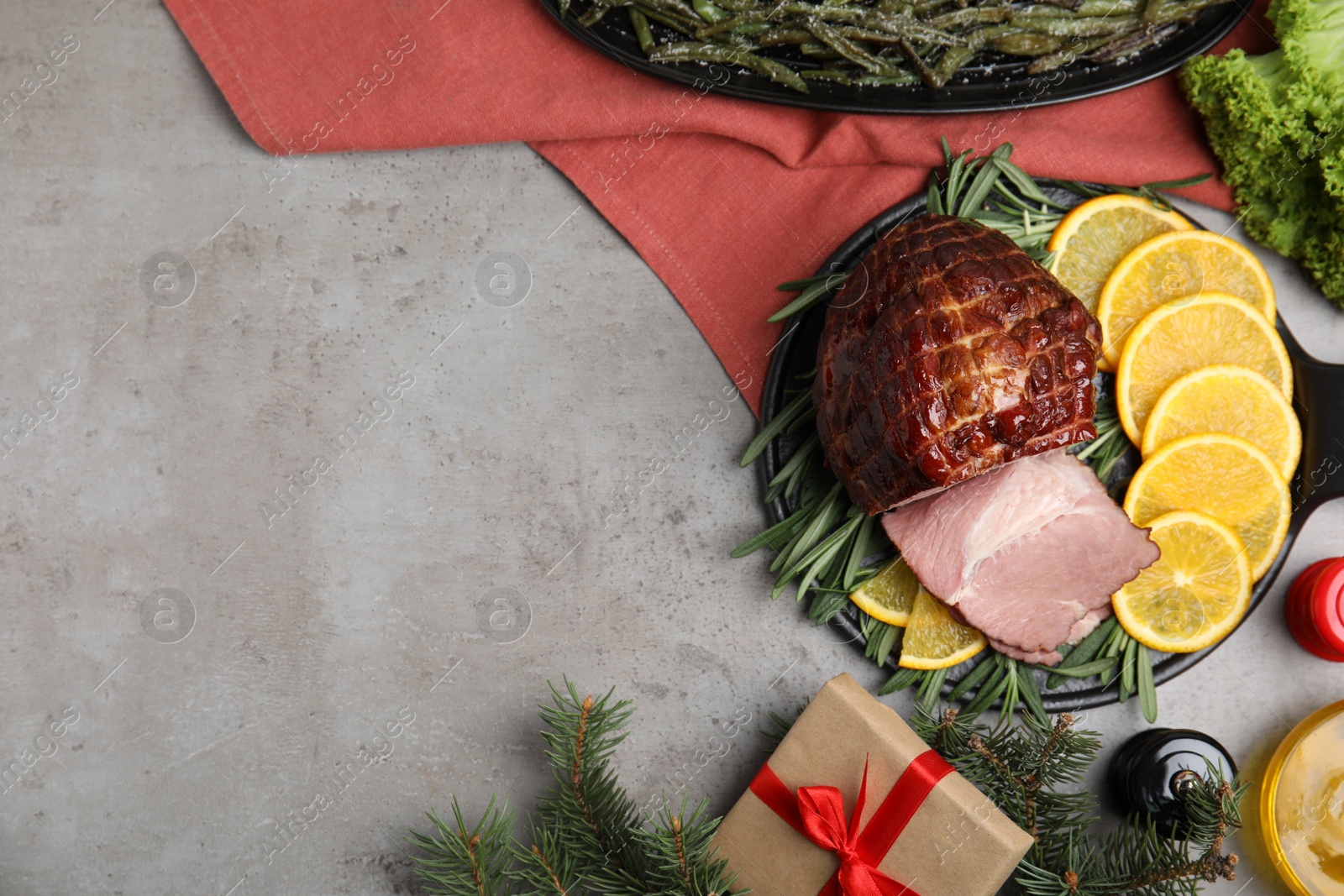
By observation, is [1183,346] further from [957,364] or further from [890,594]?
[890,594]

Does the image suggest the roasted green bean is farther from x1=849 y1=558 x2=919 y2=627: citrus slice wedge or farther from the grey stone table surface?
x1=849 y1=558 x2=919 y2=627: citrus slice wedge

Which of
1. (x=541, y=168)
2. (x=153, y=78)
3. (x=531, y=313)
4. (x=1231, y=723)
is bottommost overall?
(x=1231, y=723)

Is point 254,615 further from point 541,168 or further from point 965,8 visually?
point 965,8

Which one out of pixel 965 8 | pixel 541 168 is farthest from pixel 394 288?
pixel 965 8

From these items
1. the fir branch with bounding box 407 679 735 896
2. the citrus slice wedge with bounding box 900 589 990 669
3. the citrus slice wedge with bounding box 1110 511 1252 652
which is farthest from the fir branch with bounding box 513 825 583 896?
the citrus slice wedge with bounding box 1110 511 1252 652

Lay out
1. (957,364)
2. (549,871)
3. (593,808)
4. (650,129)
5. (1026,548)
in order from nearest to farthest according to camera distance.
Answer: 1. (957,364)
2. (549,871)
3. (593,808)
4. (1026,548)
5. (650,129)

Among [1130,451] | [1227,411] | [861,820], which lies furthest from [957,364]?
[861,820]
